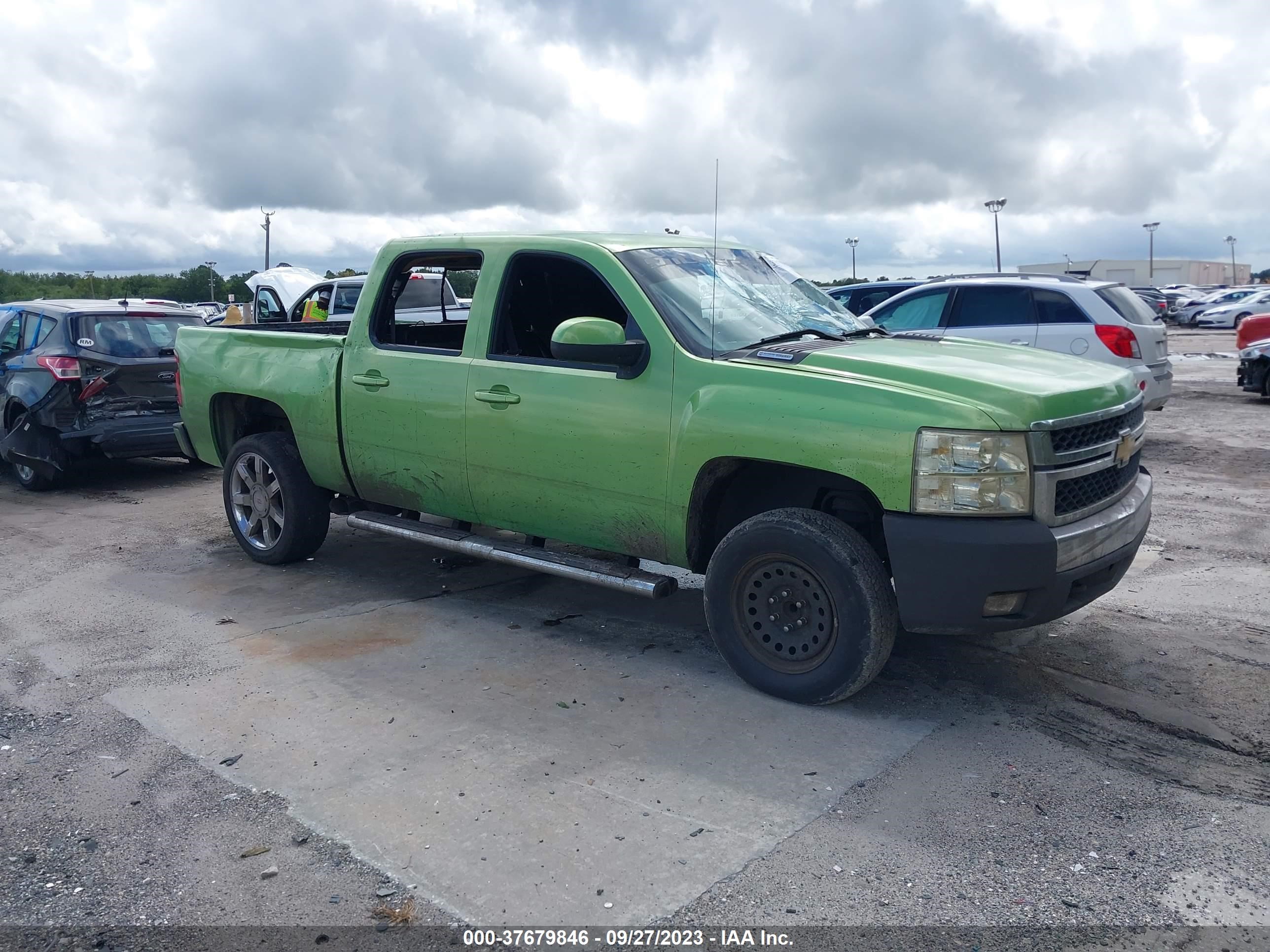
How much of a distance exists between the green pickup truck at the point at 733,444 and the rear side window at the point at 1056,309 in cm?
586

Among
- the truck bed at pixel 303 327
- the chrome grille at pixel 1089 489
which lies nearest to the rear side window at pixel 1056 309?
the chrome grille at pixel 1089 489

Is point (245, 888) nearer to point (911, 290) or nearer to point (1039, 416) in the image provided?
point (1039, 416)

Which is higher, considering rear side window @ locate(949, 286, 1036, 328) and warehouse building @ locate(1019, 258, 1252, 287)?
warehouse building @ locate(1019, 258, 1252, 287)

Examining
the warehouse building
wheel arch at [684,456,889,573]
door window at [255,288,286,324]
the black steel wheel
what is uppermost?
the warehouse building

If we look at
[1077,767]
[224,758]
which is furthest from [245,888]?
[1077,767]

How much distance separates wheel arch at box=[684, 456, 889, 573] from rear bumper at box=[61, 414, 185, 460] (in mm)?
6314

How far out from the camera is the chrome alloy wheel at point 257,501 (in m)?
6.91

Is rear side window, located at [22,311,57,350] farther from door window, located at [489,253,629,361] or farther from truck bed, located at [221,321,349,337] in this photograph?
door window, located at [489,253,629,361]

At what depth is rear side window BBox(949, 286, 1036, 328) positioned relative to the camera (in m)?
11.2

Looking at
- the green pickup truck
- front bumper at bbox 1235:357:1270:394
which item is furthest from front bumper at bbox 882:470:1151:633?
front bumper at bbox 1235:357:1270:394

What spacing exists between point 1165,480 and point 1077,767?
6262mm

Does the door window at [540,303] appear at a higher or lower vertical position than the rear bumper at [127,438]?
higher

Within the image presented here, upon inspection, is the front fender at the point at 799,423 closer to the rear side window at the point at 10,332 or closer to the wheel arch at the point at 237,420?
the wheel arch at the point at 237,420

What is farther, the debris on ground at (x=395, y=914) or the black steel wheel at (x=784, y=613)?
the black steel wheel at (x=784, y=613)
